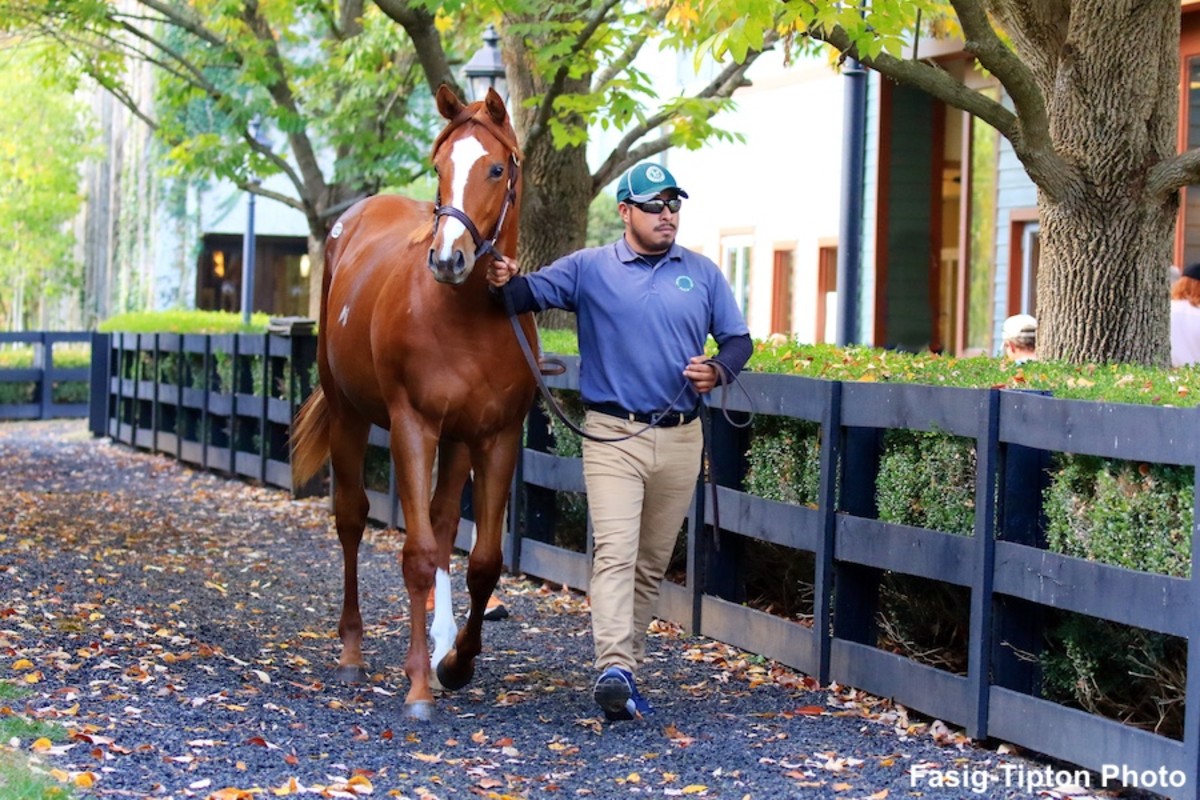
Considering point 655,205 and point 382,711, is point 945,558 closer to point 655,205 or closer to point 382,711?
point 655,205

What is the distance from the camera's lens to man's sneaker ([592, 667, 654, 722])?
20.4 ft

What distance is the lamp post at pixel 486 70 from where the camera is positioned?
13078 millimetres

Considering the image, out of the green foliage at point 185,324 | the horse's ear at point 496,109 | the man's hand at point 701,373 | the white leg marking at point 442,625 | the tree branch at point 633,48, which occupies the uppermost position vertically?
the tree branch at point 633,48

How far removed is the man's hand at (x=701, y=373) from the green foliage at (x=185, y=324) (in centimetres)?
1480

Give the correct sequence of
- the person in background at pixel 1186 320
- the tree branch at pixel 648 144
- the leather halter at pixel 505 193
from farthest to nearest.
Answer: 1. the tree branch at pixel 648 144
2. the person in background at pixel 1186 320
3. the leather halter at pixel 505 193

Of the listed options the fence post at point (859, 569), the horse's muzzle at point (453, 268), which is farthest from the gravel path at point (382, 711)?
the horse's muzzle at point (453, 268)

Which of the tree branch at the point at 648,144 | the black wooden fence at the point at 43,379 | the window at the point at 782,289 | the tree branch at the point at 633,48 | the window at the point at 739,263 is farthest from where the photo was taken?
the black wooden fence at the point at 43,379

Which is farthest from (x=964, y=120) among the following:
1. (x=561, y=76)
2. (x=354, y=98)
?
(x=561, y=76)

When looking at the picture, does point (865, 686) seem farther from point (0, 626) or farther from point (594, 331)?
point (0, 626)

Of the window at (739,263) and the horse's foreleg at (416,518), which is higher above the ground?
the window at (739,263)

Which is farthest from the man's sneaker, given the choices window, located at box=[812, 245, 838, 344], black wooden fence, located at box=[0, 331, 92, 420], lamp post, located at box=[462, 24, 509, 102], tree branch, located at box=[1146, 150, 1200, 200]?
black wooden fence, located at box=[0, 331, 92, 420]

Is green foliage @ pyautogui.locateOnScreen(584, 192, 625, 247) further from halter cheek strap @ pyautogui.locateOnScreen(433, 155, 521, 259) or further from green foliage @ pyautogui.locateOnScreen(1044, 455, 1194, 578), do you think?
green foliage @ pyautogui.locateOnScreen(1044, 455, 1194, 578)

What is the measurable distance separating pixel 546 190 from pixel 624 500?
7.69 metres

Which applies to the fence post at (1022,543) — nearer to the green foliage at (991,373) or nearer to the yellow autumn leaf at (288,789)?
the green foliage at (991,373)
